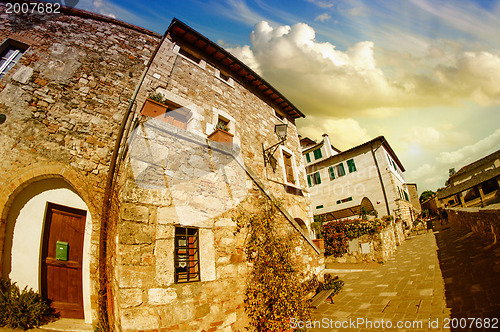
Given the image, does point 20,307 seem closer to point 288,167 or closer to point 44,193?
point 44,193

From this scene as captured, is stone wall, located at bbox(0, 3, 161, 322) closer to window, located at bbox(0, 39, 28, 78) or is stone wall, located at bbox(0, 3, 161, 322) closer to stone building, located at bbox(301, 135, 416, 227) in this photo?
window, located at bbox(0, 39, 28, 78)

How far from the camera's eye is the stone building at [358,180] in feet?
54.4

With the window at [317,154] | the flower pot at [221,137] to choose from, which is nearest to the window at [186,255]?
the flower pot at [221,137]

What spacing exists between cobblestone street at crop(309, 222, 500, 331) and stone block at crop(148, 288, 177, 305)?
122 inches

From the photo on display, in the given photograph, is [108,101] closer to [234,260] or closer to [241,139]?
[241,139]

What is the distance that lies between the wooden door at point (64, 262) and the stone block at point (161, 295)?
3.01 metres

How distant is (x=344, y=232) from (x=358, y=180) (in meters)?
10.2

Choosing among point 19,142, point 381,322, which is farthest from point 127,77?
point 381,322

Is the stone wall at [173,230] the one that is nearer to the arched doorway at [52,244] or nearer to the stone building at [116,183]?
the stone building at [116,183]

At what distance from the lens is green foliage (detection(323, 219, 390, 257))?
9.38m

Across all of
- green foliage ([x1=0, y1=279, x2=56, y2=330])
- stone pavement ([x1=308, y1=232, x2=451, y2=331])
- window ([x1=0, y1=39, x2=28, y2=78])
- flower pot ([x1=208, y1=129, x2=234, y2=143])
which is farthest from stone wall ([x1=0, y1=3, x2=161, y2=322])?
stone pavement ([x1=308, y1=232, x2=451, y2=331])

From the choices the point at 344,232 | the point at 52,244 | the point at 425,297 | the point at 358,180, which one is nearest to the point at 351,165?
the point at 358,180

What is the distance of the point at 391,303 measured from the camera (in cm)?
436

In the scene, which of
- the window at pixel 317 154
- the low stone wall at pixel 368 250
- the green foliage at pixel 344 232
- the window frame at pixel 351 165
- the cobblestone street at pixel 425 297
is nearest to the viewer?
the cobblestone street at pixel 425 297
